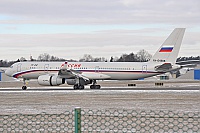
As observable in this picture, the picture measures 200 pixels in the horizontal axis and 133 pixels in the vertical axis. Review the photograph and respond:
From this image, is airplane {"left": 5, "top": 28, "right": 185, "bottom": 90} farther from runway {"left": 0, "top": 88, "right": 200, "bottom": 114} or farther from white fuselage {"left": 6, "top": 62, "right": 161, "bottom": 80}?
runway {"left": 0, "top": 88, "right": 200, "bottom": 114}

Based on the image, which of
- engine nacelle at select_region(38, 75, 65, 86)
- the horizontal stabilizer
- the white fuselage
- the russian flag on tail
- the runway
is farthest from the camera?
the russian flag on tail

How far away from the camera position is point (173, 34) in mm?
44656

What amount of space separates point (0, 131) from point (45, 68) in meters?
33.9

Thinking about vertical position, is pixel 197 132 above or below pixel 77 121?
below

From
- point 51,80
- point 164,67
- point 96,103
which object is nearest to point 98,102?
point 96,103

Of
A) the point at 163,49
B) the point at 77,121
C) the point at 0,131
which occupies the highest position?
the point at 163,49

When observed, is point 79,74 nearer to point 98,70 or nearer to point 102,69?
point 98,70

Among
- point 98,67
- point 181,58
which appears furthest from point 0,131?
point 181,58

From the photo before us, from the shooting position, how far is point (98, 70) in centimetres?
4538

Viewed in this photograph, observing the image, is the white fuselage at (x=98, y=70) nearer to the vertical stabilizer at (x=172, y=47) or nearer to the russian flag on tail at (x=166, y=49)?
the vertical stabilizer at (x=172, y=47)

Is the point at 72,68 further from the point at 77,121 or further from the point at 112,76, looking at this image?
the point at 77,121

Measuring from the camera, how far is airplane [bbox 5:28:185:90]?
43438 millimetres

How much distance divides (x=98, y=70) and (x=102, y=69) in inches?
17.4

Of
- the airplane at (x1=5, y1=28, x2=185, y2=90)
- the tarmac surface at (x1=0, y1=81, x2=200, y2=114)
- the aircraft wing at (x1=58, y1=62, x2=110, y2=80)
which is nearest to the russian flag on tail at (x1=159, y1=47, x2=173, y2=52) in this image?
the airplane at (x1=5, y1=28, x2=185, y2=90)
